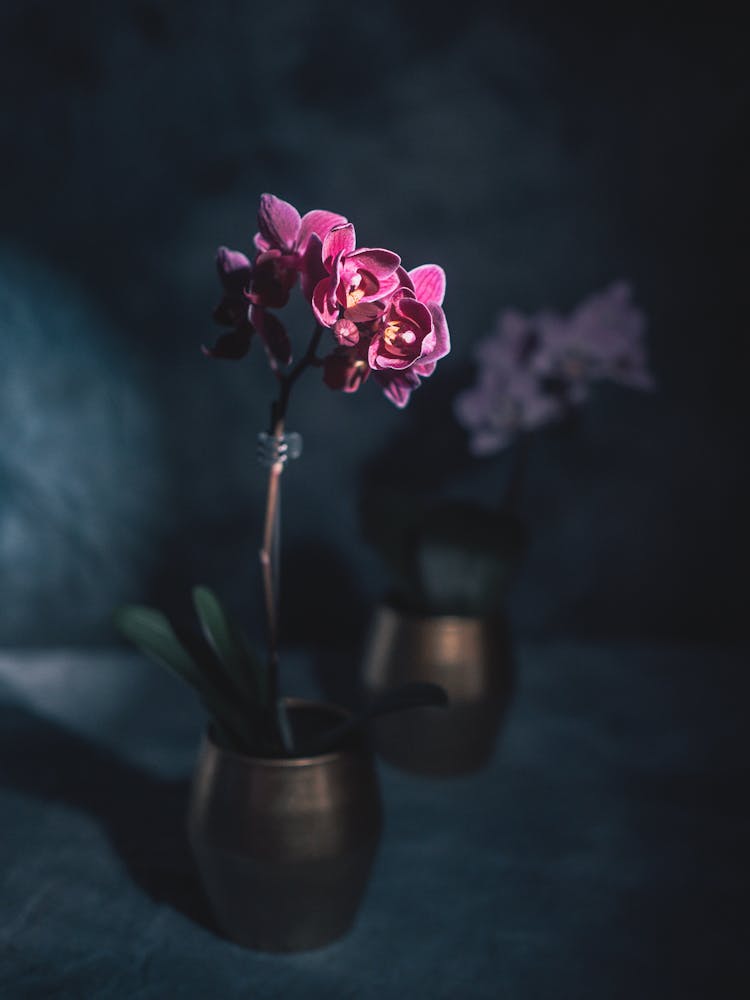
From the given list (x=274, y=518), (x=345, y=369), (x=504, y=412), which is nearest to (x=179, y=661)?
(x=274, y=518)

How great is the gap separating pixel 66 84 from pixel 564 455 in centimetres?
76

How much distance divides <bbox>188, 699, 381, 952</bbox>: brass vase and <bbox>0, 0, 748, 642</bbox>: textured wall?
0.59 m

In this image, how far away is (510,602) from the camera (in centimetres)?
128

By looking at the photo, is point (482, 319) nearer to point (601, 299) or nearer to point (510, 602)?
point (601, 299)

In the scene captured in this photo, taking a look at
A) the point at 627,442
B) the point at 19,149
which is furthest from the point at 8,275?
the point at 627,442

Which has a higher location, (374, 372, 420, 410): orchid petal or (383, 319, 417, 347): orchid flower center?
(383, 319, 417, 347): orchid flower center

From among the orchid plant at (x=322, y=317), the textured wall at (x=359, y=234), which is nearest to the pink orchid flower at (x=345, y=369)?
the orchid plant at (x=322, y=317)

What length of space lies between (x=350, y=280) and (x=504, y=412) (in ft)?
1.77

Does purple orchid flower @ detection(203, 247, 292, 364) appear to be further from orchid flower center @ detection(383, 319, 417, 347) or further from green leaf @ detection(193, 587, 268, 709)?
green leaf @ detection(193, 587, 268, 709)

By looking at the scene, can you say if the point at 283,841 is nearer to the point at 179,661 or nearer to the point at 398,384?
the point at 179,661

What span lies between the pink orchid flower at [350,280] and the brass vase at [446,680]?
433mm

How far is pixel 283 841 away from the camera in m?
0.63

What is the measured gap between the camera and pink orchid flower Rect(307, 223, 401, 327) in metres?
0.54

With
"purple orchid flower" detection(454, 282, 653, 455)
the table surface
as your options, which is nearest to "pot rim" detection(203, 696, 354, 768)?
the table surface
